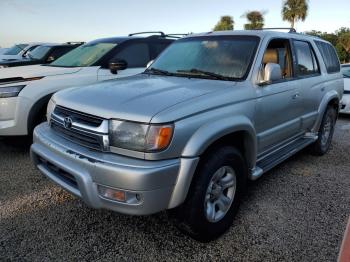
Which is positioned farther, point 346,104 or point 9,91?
point 346,104

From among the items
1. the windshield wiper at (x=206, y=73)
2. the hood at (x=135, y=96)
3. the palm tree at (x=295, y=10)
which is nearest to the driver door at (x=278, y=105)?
the windshield wiper at (x=206, y=73)

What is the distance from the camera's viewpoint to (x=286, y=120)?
3820 millimetres

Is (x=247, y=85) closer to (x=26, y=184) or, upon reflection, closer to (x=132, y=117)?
(x=132, y=117)

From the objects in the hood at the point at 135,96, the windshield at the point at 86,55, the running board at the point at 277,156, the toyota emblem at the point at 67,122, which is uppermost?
the windshield at the point at 86,55

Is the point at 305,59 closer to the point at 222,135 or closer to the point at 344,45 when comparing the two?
the point at 222,135

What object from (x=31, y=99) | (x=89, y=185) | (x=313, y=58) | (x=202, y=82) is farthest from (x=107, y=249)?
(x=313, y=58)

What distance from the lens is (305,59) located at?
439 centimetres

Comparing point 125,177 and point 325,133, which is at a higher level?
point 125,177

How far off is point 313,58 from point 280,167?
1.55m

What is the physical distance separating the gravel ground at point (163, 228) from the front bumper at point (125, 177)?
1.65 ft

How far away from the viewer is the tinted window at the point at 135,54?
567 centimetres

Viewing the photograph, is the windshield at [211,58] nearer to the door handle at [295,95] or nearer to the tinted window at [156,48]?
the door handle at [295,95]

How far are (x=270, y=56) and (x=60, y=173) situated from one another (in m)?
2.45

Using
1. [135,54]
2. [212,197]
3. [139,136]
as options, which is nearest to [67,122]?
[139,136]
